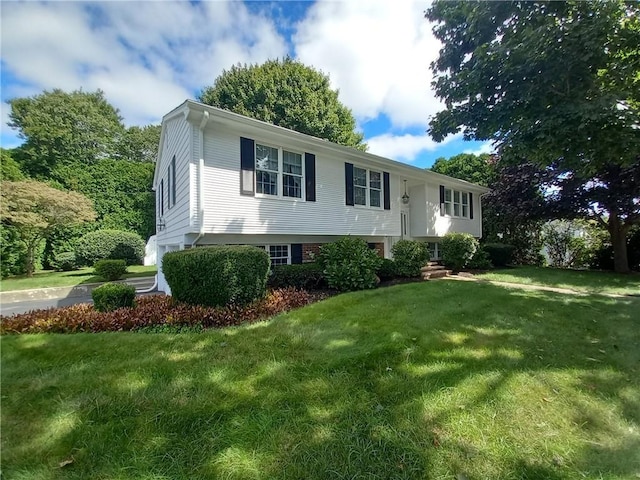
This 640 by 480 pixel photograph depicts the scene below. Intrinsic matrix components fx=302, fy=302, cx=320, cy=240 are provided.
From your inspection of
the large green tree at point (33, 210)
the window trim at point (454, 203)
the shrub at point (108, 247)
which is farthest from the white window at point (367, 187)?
the shrub at point (108, 247)

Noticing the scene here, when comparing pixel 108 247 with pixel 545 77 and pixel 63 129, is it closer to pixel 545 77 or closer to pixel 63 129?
pixel 63 129

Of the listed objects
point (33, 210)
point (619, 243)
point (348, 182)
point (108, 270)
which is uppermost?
point (348, 182)

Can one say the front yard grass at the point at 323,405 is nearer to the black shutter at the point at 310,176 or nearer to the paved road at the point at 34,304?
the paved road at the point at 34,304

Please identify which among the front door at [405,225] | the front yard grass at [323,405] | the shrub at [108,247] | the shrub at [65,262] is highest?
the front door at [405,225]

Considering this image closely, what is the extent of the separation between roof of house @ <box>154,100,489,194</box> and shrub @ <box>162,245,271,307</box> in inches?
132

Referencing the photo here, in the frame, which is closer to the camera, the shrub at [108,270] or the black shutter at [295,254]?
the black shutter at [295,254]

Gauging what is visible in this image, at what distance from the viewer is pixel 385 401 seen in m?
2.81

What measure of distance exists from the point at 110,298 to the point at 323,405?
511 centimetres

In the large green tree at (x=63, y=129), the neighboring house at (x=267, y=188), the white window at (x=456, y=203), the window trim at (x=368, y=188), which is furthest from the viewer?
the white window at (x=456, y=203)

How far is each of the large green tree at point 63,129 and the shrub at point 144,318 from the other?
808cm

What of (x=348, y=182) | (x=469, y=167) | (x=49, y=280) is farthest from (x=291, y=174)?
(x=469, y=167)

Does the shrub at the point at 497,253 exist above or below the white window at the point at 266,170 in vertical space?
below

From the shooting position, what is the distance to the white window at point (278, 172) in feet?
27.8

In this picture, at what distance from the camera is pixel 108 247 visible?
14.0 meters
